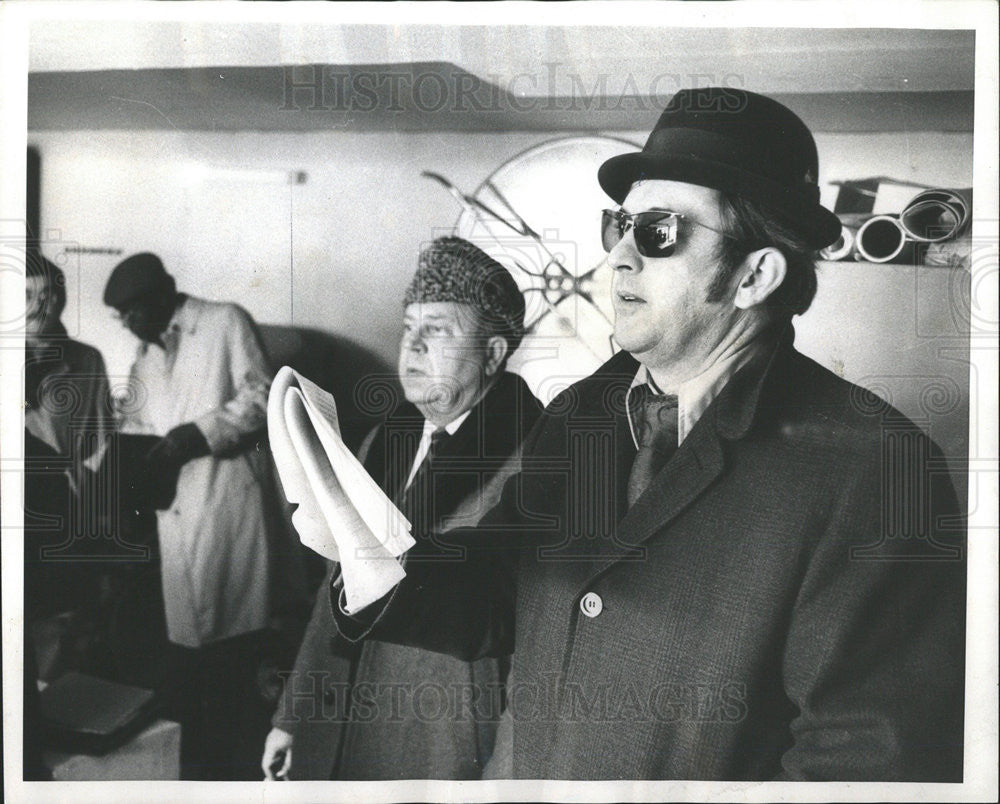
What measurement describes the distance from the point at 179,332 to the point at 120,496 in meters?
0.29

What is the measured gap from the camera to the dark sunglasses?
1268 mm

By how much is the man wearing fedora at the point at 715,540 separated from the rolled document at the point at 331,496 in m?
0.05

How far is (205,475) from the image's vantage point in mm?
1330

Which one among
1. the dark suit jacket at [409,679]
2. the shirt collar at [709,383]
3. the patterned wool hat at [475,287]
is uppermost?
the patterned wool hat at [475,287]

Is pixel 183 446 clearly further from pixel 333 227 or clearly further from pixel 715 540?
pixel 715 540

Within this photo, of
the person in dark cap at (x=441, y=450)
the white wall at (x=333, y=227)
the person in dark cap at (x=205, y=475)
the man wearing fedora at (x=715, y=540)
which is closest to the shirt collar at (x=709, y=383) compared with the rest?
the man wearing fedora at (x=715, y=540)

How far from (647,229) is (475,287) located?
11.5 inches

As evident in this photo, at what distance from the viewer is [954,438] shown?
1.34 metres

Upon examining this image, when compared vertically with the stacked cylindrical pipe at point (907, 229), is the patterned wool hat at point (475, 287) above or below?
below

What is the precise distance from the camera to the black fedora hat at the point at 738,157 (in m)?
1.27

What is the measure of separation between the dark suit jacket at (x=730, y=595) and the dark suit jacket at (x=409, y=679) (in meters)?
0.04

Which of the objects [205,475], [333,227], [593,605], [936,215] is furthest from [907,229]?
[205,475]

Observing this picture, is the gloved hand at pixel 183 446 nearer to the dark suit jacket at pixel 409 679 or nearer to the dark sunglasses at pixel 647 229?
the dark suit jacket at pixel 409 679

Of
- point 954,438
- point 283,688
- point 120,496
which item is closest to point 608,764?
point 283,688
